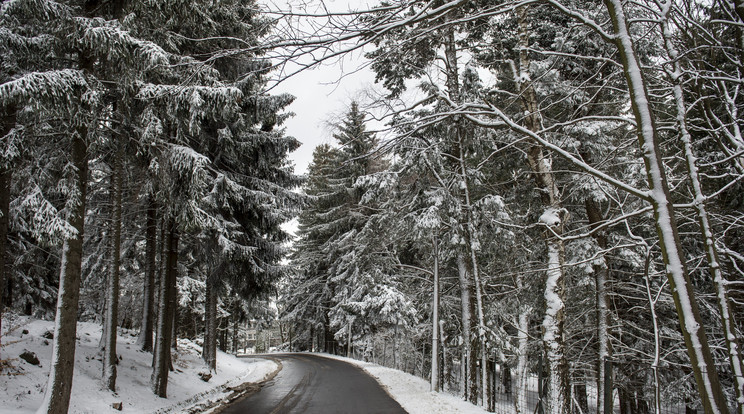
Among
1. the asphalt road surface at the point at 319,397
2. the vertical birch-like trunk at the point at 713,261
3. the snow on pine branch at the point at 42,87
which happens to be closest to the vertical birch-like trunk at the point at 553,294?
the vertical birch-like trunk at the point at 713,261

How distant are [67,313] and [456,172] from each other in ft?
30.6

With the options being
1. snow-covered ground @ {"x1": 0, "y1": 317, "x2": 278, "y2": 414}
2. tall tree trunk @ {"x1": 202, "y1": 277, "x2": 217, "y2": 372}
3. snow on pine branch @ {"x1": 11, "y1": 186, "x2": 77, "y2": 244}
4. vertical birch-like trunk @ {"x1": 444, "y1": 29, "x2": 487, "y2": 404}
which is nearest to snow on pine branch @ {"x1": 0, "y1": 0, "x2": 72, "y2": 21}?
snow on pine branch @ {"x1": 11, "y1": 186, "x2": 77, "y2": 244}

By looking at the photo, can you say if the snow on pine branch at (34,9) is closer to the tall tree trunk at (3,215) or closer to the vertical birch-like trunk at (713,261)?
the tall tree trunk at (3,215)

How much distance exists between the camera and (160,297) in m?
10.3

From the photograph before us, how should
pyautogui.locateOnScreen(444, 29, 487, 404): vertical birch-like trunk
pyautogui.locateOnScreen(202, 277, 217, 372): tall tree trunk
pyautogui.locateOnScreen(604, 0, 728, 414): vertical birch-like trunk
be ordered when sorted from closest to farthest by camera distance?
pyautogui.locateOnScreen(604, 0, 728, 414): vertical birch-like trunk → pyautogui.locateOnScreen(444, 29, 487, 404): vertical birch-like trunk → pyautogui.locateOnScreen(202, 277, 217, 372): tall tree trunk

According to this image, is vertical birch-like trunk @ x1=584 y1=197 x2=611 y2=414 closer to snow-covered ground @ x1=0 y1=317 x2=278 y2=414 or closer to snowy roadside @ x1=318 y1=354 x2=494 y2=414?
snowy roadside @ x1=318 y1=354 x2=494 y2=414

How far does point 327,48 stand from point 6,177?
25.8ft

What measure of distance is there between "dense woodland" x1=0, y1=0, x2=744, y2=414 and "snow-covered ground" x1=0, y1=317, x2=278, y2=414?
537 millimetres

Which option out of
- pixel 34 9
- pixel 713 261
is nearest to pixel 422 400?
pixel 713 261

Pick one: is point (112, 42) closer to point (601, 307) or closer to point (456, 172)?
point (456, 172)

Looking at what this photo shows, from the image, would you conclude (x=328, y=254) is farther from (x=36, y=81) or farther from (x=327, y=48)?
(x=327, y=48)

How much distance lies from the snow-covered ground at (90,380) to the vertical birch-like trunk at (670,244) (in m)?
9.09

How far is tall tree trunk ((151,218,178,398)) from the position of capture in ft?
31.4

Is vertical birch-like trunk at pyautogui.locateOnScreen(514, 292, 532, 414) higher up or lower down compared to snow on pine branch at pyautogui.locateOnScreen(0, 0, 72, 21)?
lower down
